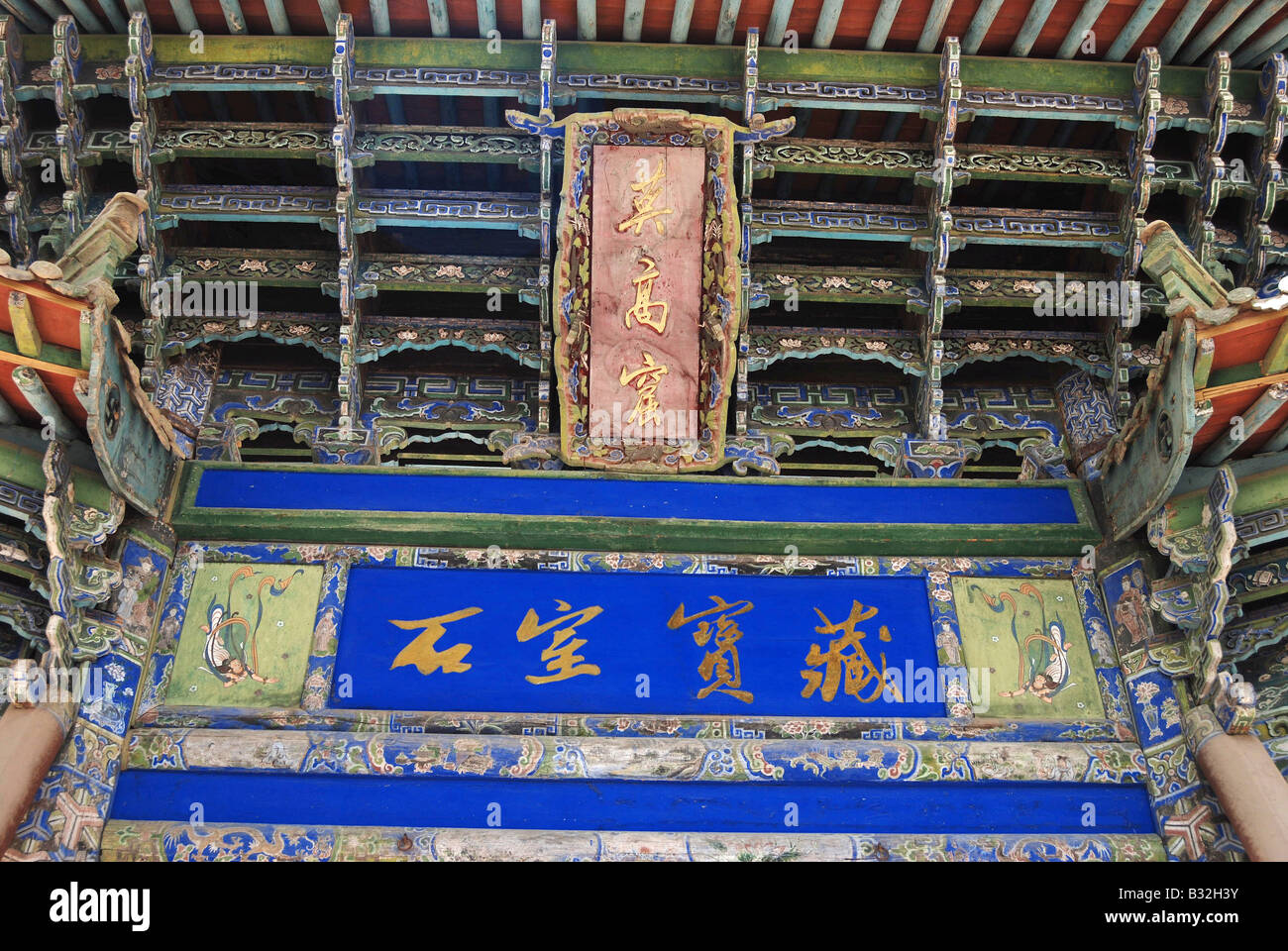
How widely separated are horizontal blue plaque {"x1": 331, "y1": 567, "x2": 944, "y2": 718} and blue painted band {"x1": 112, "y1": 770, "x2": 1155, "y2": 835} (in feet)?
1.30

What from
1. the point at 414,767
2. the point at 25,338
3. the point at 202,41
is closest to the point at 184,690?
the point at 414,767

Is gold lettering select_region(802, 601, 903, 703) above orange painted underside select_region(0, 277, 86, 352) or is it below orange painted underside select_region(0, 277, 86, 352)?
below

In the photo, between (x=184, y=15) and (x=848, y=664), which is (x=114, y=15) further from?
(x=848, y=664)

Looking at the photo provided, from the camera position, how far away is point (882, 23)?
7039 mm

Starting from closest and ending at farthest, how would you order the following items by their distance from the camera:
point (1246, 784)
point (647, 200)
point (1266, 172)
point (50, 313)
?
point (1246, 784) < point (50, 313) < point (647, 200) < point (1266, 172)

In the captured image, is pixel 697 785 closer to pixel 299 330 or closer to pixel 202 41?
pixel 299 330

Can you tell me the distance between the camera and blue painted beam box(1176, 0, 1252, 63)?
6875 millimetres

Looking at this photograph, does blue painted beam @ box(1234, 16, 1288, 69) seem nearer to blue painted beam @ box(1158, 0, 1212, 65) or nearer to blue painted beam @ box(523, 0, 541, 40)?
blue painted beam @ box(1158, 0, 1212, 65)

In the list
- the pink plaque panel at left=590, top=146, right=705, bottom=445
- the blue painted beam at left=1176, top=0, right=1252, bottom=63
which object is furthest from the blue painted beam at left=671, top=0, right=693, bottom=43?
the blue painted beam at left=1176, top=0, right=1252, bottom=63

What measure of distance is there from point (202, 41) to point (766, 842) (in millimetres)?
4765

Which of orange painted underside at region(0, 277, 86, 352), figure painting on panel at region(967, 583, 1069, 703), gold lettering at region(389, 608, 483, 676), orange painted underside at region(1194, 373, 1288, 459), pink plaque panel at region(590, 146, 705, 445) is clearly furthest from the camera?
pink plaque panel at region(590, 146, 705, 445)

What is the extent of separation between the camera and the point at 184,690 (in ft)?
20.6

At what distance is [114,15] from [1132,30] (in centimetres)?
514

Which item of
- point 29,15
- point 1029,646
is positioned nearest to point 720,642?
point 1029,646
